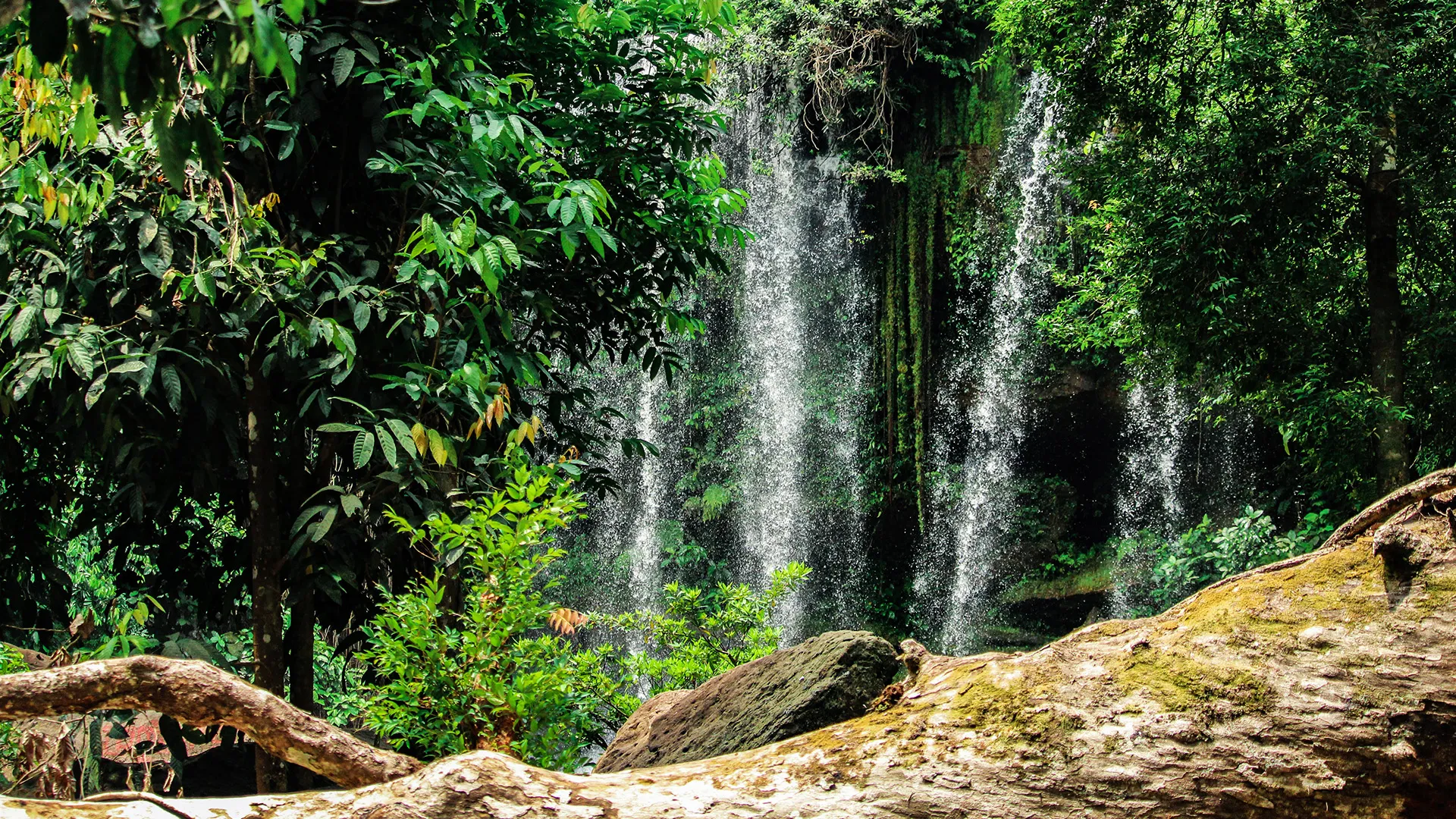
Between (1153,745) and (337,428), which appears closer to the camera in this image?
(1153,745)

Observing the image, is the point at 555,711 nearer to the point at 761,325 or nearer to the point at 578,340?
the point at 578,340

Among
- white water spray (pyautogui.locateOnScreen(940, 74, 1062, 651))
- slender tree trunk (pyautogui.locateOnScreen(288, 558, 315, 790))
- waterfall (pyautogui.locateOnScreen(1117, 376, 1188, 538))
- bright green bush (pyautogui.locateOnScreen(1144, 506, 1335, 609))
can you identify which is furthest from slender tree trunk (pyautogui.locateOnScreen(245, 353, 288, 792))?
waterfall (pyautogui.locateOnScreen(1117, 376, 1188, 538))

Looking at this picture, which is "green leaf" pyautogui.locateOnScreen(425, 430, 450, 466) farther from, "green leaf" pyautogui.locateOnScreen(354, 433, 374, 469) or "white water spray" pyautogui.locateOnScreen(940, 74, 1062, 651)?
"white water spray" pyautogui.locateOnScreen(940, 74, 1062, 651)

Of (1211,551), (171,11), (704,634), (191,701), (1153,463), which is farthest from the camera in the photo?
(1153,463)

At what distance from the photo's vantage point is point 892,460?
11.9 m

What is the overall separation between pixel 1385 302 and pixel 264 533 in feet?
20.1

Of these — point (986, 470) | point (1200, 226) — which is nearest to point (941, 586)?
point (986, 470)

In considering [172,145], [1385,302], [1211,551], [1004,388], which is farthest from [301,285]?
[1004,388]

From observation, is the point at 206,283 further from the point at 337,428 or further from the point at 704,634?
the point at 704,634

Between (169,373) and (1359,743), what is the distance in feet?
10.6

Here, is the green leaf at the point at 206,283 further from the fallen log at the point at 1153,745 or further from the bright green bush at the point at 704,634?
the bright green bush at the point at 704,634

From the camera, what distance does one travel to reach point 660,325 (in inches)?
210

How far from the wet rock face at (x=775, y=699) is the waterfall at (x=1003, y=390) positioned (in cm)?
788

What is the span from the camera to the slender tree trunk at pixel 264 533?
3.44m
